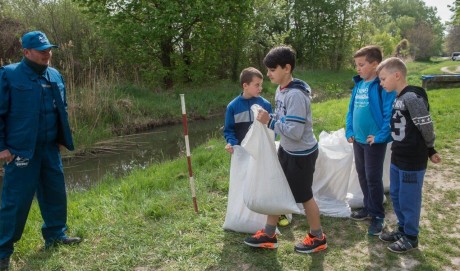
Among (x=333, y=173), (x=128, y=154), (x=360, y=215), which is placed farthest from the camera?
(x=128, y=154)

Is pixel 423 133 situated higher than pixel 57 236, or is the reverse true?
pixel 423 133

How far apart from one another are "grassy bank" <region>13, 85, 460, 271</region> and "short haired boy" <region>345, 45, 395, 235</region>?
0.33 meters

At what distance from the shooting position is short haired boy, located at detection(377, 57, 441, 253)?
296cm

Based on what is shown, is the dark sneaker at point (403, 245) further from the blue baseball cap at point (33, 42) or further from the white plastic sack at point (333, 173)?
the blue baseball cap at point (33, 42)

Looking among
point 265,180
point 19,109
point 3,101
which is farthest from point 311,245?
point 3,101

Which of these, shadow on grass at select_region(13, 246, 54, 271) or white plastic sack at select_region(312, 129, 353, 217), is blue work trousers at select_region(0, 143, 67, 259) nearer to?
shadow on grass at select_region(13, 246, 54, 271)

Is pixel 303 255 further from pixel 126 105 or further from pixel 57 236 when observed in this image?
pixel 126 105

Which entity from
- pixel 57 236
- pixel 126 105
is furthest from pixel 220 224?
pixel 126 105

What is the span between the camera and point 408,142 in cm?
305

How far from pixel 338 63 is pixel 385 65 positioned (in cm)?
2924

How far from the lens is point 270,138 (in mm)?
3131

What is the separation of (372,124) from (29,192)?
3.22m

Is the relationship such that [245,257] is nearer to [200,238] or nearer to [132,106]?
[200,238]

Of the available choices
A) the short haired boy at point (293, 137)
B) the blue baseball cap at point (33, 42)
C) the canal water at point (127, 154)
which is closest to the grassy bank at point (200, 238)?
the short haired boy at point (293, 137)
